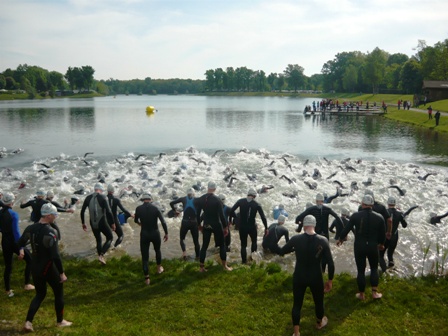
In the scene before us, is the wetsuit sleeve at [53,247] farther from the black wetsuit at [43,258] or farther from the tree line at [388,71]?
the tree line at [388,71]

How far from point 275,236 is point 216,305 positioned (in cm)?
420

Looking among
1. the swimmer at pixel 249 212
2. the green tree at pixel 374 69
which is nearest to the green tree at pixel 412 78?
the green tree at pixel 374 69

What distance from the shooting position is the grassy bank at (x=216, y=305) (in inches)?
312

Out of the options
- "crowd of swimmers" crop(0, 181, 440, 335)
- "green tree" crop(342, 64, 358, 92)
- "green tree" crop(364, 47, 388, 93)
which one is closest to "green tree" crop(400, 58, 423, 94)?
"green tree" crop(364, 47, 388, 93)

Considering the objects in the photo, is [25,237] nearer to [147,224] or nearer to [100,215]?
[147,224]

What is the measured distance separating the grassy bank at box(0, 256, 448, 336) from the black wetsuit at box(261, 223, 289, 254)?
1415 mm

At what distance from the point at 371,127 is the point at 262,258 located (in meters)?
48.3

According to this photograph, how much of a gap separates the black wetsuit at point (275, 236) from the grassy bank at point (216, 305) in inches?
55.7

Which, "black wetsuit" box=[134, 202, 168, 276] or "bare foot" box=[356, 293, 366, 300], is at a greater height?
"black wetsuit" box=[134, 202, 168, 276]

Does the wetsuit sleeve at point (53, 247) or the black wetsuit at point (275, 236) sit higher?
the wetsuit sleeve at point (53, 247)

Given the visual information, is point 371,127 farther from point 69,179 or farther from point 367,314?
point 367,314

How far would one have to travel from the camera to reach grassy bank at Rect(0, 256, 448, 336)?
7.93 m

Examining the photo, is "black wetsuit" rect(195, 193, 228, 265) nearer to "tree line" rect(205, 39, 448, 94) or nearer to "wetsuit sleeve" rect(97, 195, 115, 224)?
"wetsuit sleeve" rect(97, 195, 115, 224)

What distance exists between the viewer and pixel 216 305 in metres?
8.95
